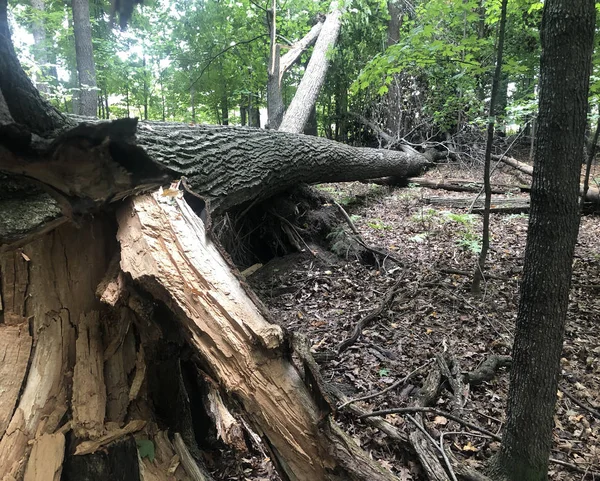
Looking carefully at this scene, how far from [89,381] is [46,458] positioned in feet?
1.21

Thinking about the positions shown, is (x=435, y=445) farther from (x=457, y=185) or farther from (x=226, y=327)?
(x=457, y=185)

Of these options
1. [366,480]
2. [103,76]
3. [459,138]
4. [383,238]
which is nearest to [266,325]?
[366,480]

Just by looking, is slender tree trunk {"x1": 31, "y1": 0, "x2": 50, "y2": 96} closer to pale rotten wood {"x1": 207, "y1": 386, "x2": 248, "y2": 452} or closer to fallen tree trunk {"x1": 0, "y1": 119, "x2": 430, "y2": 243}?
fallen tree trunk {"x1": 0, "y1": 119, "x2": 430, "y2": 243}

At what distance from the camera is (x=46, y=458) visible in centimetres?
185

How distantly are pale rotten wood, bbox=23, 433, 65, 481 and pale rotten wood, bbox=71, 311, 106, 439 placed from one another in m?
0.09

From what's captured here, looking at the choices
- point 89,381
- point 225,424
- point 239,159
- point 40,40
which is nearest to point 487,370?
point 225,424

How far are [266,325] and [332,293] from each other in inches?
120

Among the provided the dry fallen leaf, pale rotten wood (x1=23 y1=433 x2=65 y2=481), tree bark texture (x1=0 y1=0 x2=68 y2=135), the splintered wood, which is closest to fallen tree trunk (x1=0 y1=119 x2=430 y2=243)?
tree bark texture (x1=0 y1=0 x2=68 y2=135)

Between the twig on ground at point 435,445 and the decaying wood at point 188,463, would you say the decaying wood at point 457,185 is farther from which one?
the decaying wood at point 188,463

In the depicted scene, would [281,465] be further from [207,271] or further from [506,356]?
[506,356]

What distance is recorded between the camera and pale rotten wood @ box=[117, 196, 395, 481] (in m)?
1.60

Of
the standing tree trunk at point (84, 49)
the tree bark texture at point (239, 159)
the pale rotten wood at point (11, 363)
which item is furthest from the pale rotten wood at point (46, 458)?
the standing tree trunk at point (84, 49)

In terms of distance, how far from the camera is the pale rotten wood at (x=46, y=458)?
1.82 metres

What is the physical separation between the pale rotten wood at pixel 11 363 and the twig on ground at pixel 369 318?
241cm
